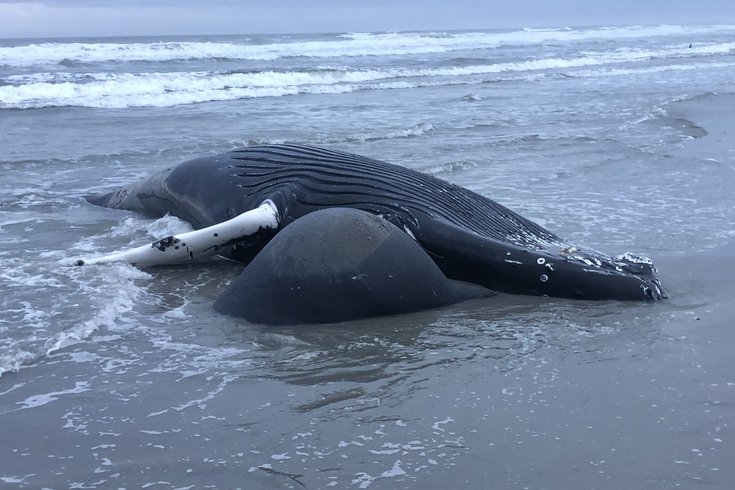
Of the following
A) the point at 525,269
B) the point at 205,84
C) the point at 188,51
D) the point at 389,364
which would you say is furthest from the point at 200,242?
the point at 188,51

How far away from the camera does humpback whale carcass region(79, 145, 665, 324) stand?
7.08 m

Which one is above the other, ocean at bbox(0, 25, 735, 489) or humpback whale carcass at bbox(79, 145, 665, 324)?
humpback whale carcass at bbox(79, 145, 665, 324)

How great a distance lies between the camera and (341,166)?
7965 millimetres

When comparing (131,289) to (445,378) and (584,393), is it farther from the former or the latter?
(584,393)

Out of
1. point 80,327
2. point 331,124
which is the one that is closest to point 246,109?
point 331,124

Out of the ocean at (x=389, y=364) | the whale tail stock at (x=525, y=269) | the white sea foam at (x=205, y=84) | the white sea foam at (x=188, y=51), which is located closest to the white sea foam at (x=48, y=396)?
the ocean at (x=389, y=364)

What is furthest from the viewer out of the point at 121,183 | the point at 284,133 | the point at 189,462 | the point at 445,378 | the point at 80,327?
the point at 284,133

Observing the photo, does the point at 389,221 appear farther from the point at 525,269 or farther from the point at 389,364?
the point at 389,364

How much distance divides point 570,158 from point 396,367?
29.5 ft

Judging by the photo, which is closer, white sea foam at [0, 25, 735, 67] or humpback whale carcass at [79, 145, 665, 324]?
humpback whale carcass at [79, 145, 665, 324]

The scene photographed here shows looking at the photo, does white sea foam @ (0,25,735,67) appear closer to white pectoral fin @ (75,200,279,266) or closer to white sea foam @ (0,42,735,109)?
white sea foam @ (0,42,735,109)

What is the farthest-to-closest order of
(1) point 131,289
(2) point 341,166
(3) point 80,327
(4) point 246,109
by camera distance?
(4) point 246,109 → (2) point 341,166 → (1) point 131,289 → (3) point 80,327

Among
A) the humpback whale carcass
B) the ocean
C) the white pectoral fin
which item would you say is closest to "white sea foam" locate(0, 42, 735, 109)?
the ocean

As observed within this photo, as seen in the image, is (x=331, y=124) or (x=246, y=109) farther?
(x=246, y=109)
